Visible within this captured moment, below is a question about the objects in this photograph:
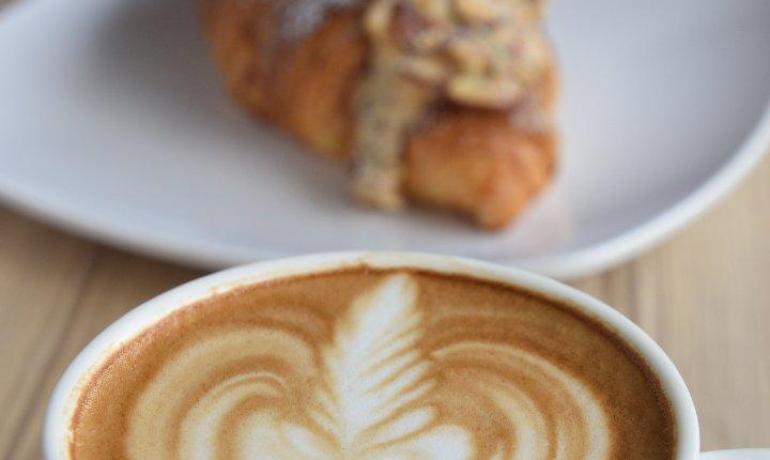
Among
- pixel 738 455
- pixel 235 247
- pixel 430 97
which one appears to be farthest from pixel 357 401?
pixel 430 97

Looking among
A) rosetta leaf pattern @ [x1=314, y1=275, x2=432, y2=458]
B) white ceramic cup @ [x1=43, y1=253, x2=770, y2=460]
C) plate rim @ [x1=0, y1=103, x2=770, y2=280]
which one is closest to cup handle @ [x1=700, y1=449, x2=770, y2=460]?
white ceramic cup @ [x1=43, y1=253, x2=770, y2=460]

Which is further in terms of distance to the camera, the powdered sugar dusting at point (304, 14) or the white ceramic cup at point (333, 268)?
the powdered sugar dusting at point (304, 14)

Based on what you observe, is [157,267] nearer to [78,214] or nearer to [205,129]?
[78,214]

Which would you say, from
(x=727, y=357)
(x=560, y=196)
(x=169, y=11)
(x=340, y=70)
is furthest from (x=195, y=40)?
(x=727, y=357)

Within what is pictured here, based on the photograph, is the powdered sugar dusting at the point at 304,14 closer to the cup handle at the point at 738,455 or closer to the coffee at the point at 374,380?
the coffee at the point at 374,380

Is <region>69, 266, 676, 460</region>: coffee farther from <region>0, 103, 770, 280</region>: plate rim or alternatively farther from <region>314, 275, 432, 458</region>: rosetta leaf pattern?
<region>0, 103, 770, 280</region>: plate rim

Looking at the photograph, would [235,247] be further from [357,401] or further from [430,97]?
[357,401]

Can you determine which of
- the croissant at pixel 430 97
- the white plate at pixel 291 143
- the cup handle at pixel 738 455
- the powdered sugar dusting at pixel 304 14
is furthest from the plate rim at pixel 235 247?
the cup handle at pixel 738 455
